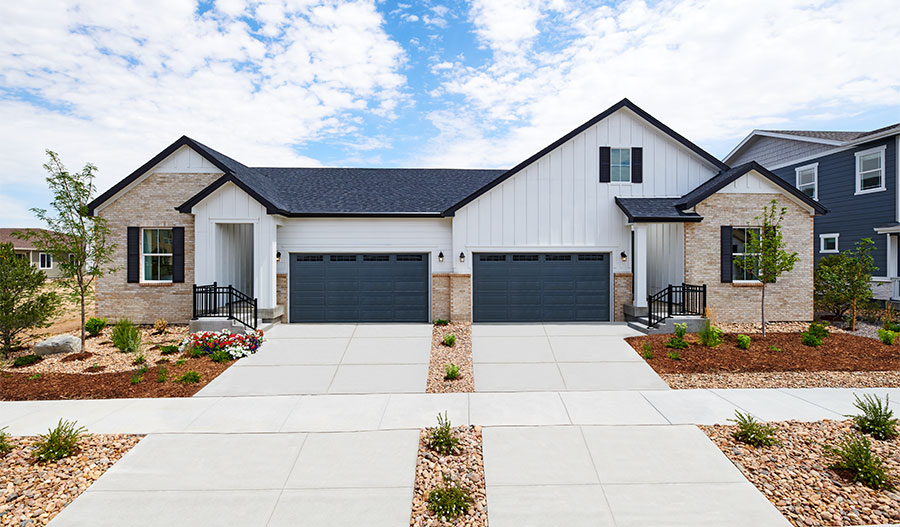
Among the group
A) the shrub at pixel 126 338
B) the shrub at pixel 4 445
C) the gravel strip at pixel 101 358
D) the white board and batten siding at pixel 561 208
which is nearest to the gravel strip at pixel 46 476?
the shrub at pixel 4 445

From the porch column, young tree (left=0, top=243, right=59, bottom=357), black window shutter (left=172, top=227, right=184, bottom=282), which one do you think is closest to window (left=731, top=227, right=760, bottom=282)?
the porch column

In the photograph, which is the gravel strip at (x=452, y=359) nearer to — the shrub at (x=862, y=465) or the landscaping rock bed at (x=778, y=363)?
the landscaping rock bed at (x=778, y=363)

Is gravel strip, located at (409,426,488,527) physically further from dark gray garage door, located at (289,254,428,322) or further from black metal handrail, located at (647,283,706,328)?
black metal handrail, located at (647,283,706,328)

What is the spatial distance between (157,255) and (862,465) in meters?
17.8

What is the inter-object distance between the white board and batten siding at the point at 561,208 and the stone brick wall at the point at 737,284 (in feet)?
2.69

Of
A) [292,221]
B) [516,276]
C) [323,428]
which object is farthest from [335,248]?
[323,428]

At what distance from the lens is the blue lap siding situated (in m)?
17.5

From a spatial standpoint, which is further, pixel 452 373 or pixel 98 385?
pixel 452 373

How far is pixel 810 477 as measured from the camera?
17.5 ft

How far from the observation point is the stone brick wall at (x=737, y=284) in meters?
14.6

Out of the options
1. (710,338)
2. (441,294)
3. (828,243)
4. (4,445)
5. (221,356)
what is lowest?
(4,445)

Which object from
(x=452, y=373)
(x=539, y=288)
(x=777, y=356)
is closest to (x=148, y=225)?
(x=452, y=373)

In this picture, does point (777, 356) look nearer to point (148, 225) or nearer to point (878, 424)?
point (878, 424)

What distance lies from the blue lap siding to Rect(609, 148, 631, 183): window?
10939mm
